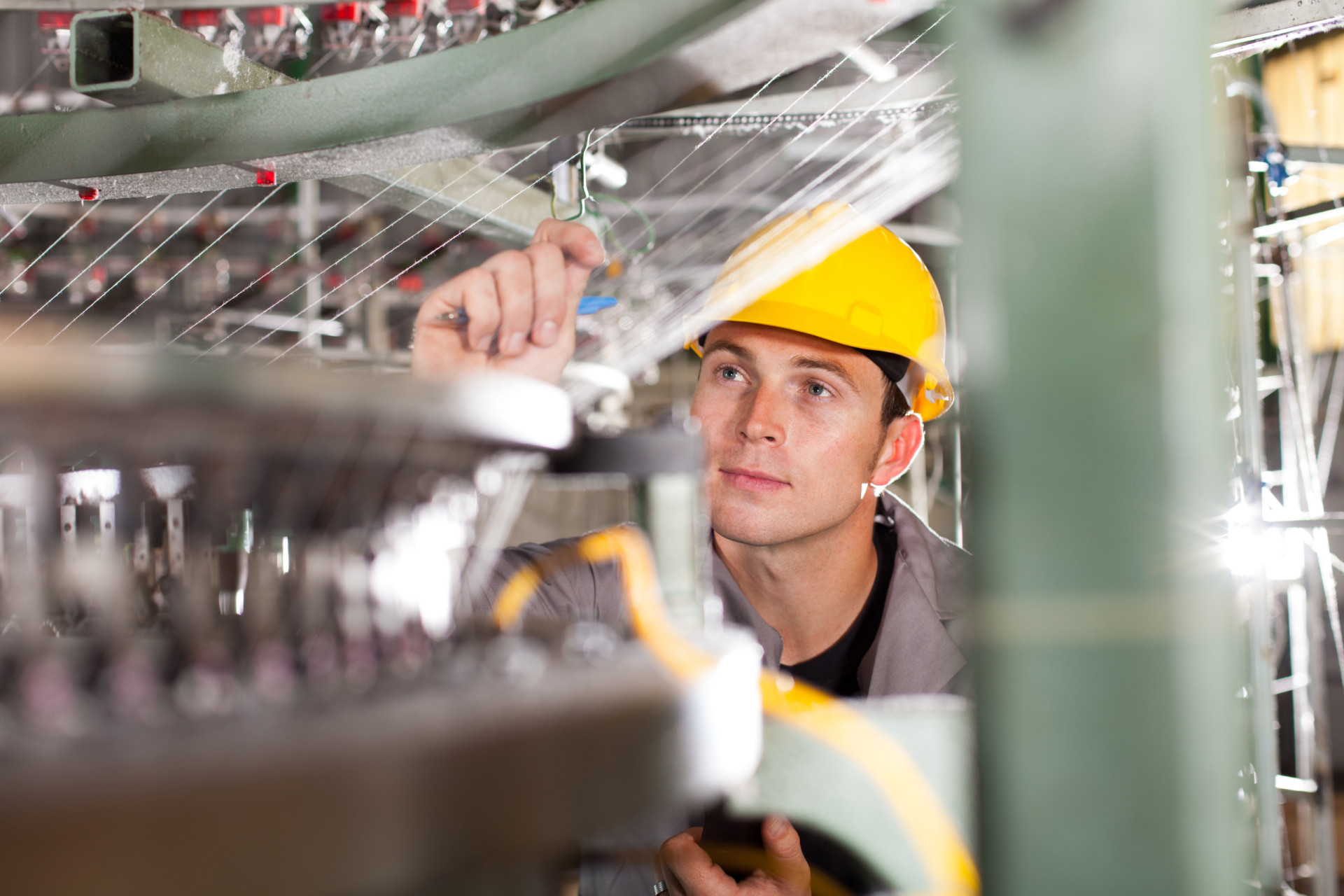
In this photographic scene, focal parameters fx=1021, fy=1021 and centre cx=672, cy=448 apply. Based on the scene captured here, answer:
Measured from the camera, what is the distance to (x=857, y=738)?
2.64 feet


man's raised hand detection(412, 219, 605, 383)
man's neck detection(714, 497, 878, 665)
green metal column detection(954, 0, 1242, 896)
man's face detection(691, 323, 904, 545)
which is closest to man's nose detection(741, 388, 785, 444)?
man's face detection(691, 323, 904, 545)

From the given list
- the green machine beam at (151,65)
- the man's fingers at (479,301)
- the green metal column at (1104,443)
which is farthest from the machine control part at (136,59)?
the green metal column at (1104,443)

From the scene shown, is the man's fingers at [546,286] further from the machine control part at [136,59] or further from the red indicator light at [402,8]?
the red indicator light at [402,8]

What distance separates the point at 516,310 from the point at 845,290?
77cm

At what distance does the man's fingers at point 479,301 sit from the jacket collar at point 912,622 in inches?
33.2

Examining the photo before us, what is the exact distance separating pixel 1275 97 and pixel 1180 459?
5.90 meters

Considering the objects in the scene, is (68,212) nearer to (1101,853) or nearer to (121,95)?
(121,95)

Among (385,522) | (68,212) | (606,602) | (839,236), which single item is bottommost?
(606,602)

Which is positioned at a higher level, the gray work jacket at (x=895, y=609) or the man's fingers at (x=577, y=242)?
the man's fingers at (x=577, y=242)

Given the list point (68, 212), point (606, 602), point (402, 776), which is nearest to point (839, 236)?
point (606, 602)

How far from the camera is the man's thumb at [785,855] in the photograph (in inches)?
42.6

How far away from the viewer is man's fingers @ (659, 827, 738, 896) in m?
1.21

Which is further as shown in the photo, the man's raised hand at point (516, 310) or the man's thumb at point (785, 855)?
the man's thumb at point (785, 855)

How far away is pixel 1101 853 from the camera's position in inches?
16.1
